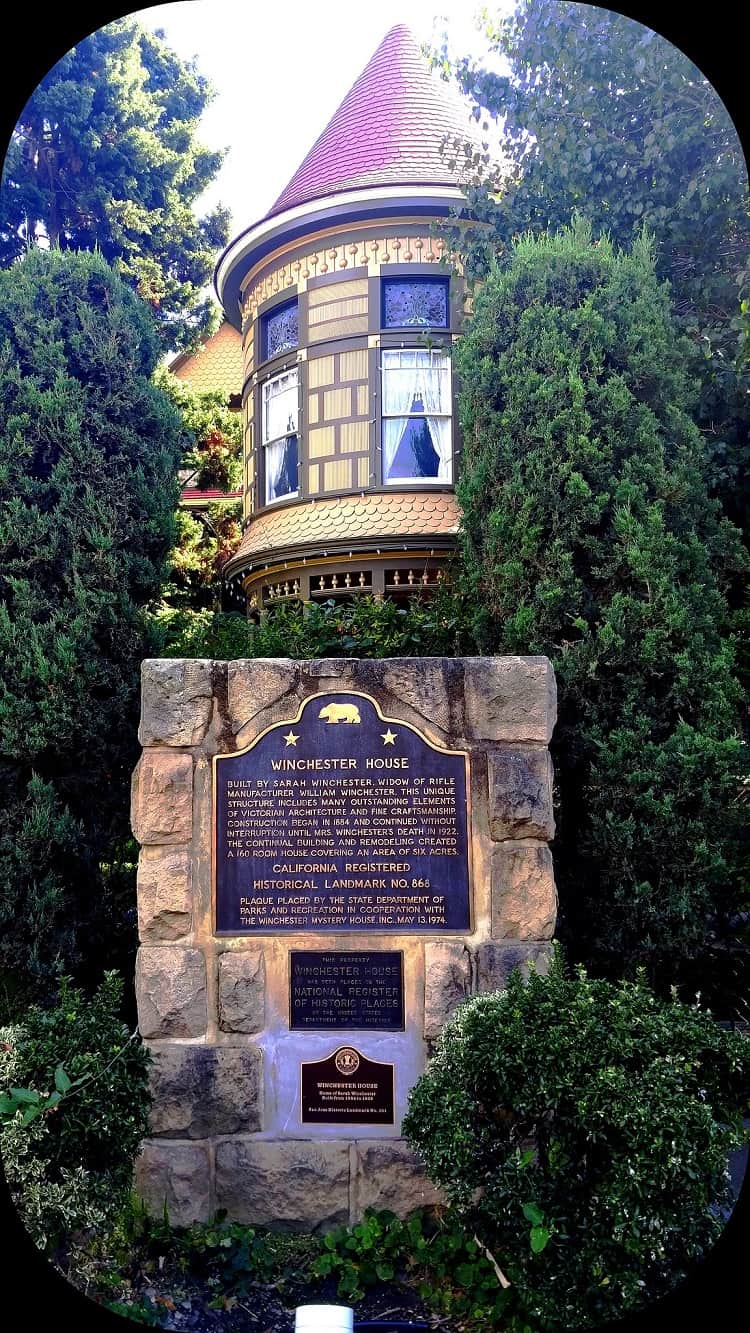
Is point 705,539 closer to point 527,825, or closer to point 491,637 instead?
point 491,637

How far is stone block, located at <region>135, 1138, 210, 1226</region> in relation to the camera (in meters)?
4.54

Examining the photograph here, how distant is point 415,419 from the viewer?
11.9 m

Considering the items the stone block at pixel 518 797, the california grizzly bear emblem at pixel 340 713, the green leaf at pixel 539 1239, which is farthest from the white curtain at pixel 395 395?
the green leaf at pixel 539 1239

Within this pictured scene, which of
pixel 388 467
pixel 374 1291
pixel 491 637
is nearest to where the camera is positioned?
pixel 374 1291

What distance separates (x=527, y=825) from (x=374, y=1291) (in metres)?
2.11

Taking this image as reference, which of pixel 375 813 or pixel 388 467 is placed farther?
pixel 388 467

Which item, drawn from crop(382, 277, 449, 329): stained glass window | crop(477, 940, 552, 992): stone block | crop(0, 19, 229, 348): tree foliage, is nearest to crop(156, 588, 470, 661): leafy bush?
crop(477, 940, 552, 992): stone block

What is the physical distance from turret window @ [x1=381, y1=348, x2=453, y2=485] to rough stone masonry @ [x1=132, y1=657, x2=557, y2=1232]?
7.45m

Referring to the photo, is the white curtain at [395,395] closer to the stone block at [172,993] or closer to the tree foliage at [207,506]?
the tree foliage at [207,506]

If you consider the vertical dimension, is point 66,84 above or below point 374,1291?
above

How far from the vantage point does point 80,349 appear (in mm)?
6207

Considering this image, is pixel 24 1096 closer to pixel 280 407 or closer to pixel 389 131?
pixel 280 407

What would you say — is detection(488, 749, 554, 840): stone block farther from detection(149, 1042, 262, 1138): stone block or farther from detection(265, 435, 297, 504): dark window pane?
detection(265, 435, 297, 504): dark window pane

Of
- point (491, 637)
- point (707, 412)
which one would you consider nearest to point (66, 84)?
point (707, 412)
